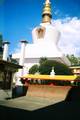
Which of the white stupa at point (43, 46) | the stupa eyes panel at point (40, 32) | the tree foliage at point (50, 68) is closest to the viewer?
the tree foliage at point (50, 68)

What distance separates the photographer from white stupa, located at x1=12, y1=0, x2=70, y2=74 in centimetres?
2048

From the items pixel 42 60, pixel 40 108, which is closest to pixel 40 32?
pixel 42 60

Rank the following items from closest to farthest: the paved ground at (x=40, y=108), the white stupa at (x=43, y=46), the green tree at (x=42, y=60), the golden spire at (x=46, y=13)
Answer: the paved ground at (x=40, y=108) → the green tree at (x=42, y=60) → the white stupa at (x=43, y=46) → the golden spire at (x=46, y=13)

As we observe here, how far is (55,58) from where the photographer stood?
806 inches

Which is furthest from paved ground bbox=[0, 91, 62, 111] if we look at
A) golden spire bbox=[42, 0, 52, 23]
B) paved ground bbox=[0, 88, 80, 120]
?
golden spire bbox=[42, 0, 52, 23]

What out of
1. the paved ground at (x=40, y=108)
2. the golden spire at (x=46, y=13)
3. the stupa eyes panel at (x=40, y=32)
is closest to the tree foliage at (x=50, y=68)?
the paved ground at (x=40, y=108)

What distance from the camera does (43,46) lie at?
2200cm

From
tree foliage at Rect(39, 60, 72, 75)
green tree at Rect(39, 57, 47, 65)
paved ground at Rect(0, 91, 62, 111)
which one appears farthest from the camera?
green tree at Rect(39, 57, 47, 65)

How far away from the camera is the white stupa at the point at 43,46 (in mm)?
20484

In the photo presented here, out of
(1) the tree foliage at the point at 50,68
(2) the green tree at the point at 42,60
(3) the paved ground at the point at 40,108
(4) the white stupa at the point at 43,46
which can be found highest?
(4) the white stupa at the point at 43,46

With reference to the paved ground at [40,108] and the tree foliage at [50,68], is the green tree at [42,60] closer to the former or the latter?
the tree foliage at [50,68]

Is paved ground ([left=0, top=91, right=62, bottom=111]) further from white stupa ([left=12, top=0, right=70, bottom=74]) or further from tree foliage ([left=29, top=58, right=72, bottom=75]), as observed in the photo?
white stupa ([left=12, top=0, right=70, bottom=74])

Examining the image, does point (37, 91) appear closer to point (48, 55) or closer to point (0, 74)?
point (0, 74)

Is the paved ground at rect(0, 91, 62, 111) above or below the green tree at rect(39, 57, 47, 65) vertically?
below
